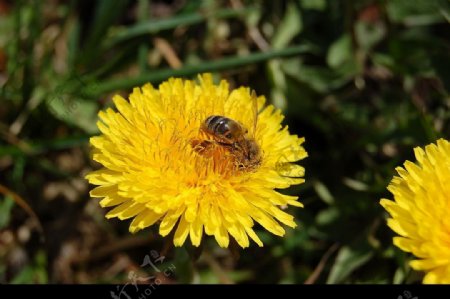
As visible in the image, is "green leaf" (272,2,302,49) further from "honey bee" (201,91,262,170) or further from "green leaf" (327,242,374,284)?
"green leaf" (327,242,374,284)

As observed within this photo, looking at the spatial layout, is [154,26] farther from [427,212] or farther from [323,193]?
[427,212]

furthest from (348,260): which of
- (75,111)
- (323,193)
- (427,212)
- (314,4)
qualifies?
(75,111)

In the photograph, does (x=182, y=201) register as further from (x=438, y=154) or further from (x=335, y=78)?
(x=335, y=78)

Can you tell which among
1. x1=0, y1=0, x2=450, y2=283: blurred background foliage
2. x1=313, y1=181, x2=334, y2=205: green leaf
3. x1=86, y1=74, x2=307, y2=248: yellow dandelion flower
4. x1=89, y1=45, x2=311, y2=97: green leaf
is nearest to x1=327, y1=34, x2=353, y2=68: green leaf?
x1=0, y1=0, x2=450, y2=283: blurred background foliage

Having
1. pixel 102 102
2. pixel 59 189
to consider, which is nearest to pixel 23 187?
pixel 59 189

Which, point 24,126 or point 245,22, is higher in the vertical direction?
point 245,22

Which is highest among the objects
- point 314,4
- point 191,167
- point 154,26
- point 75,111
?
point 154,26

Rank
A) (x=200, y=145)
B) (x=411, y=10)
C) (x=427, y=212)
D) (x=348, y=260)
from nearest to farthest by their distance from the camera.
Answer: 1. (x=427, y=212)
2. (x=200, y=145)
3. (x=348, y=260)
4. (x=411, y=10)
